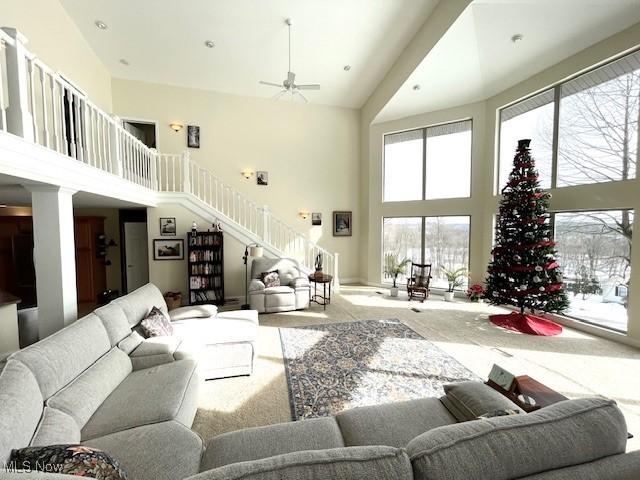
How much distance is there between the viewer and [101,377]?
194 centimetres

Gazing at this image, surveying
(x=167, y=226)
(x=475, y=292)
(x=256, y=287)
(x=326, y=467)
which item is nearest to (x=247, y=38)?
(x=167, y=226)

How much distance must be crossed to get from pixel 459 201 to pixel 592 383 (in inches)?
165

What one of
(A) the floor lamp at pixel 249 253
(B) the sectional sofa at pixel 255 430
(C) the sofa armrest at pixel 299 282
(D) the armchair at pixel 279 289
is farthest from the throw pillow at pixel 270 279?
(B) the sectional sofa at pixel 255 430

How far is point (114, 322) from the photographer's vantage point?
246cm

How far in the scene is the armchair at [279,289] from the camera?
5.21 metres

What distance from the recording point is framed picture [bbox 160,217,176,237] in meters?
5.83

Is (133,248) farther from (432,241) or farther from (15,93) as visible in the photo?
(432,241)

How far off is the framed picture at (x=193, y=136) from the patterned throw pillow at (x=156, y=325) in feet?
16.6

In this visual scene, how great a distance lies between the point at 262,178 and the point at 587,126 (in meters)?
6.48

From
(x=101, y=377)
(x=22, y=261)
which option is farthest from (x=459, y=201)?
(x=22, y=261)

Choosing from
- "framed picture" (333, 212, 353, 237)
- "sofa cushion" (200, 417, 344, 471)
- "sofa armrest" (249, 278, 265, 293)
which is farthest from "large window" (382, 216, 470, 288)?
"sofa cushion" (200, 417, 344, 471)

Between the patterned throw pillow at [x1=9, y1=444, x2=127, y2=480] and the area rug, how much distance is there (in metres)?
1.52

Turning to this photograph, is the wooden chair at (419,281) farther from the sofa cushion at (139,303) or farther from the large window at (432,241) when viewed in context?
the sofa cushion at (139,303)

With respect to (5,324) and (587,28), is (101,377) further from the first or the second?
(587,28)
